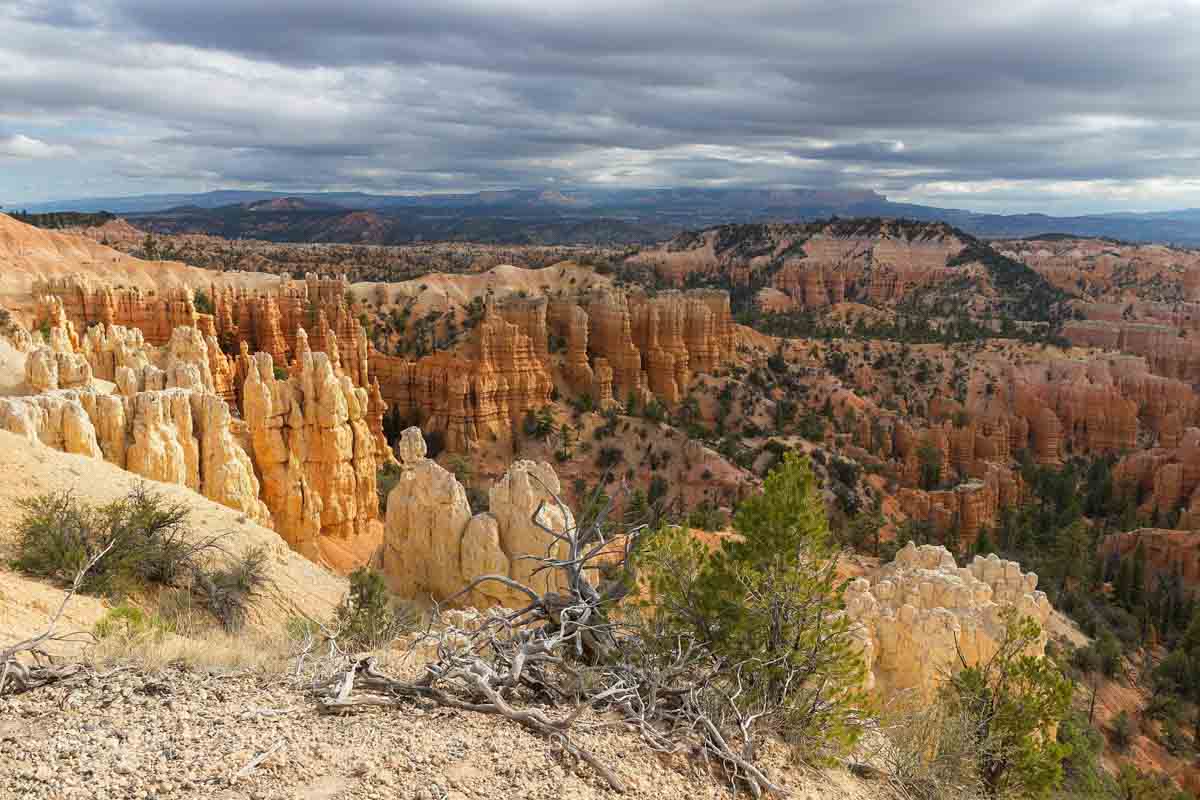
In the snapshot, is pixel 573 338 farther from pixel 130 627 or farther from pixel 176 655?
pixel 176 655

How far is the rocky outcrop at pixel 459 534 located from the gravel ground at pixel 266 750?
953cm

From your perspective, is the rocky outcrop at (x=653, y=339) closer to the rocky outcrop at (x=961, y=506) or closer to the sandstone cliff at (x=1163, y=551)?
the rocky outcrop at (x=961, y=506)

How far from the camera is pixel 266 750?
4844 millimetres

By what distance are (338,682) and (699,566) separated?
523 cm

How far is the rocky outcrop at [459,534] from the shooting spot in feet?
51.5

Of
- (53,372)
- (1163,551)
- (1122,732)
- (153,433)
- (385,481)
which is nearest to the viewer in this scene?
(153,433)

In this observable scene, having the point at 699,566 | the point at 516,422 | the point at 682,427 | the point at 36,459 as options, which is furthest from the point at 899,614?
the point at 682,427

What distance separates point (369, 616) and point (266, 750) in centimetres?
607

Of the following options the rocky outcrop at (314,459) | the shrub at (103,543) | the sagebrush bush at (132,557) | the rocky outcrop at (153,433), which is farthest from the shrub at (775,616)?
the rocky outcrop at (314,459)

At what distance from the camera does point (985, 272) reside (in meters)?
115

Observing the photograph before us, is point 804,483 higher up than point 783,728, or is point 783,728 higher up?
point 804,483

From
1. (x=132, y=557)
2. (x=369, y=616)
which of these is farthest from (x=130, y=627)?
(x=369, y=616)

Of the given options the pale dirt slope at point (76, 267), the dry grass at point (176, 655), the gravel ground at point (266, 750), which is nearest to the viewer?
the gravel ground at point (266, 750)

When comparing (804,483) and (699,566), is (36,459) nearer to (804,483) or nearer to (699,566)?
(699,566)
